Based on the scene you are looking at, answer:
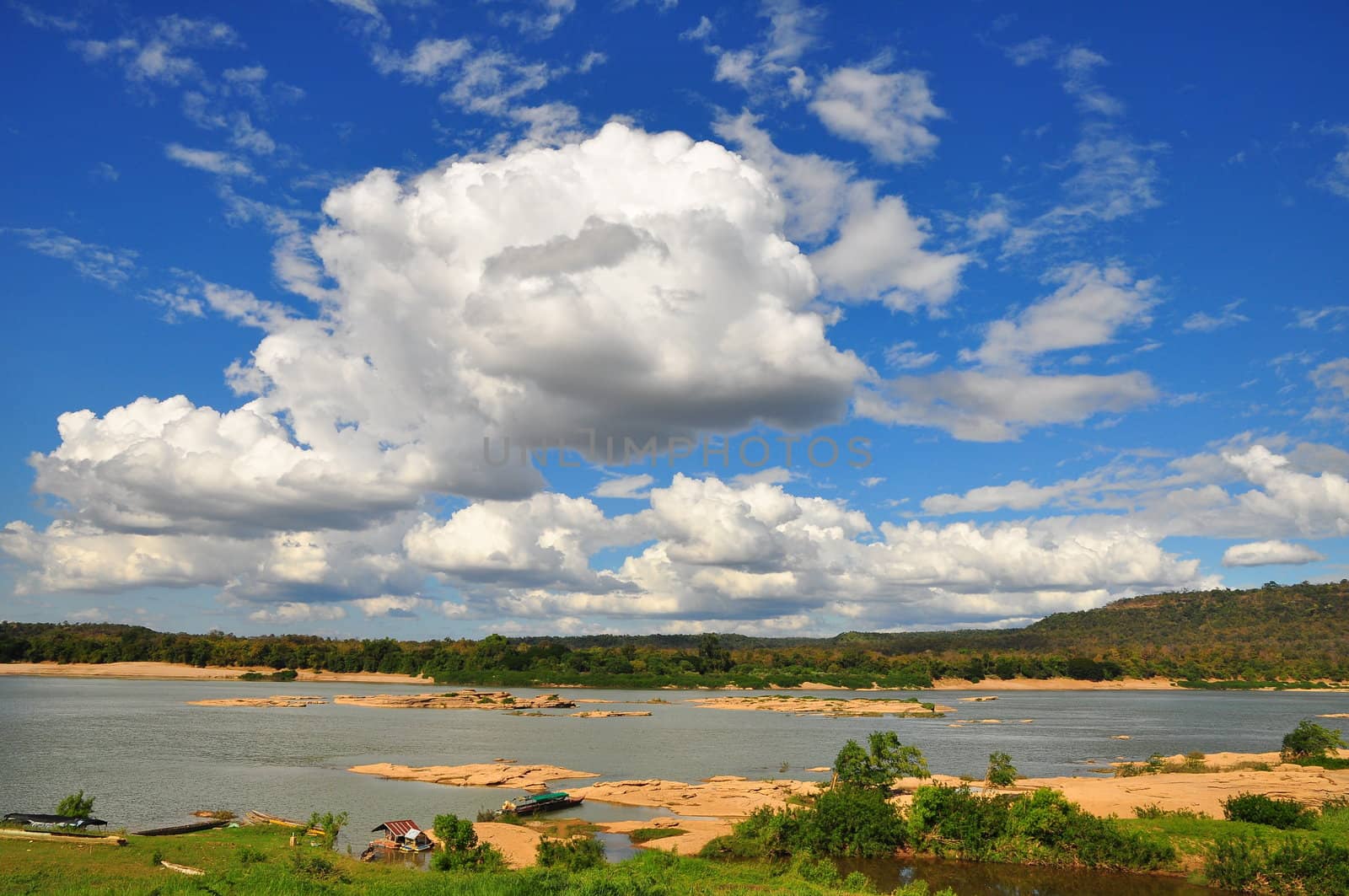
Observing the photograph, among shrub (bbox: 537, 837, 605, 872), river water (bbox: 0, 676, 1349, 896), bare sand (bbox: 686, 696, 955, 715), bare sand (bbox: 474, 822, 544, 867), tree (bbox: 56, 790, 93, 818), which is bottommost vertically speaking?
bare sand (bbox: 686, 696, 955, 715)

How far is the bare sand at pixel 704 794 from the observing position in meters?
47.7

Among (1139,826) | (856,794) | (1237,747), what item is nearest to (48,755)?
(856,794)

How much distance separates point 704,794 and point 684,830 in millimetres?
10072

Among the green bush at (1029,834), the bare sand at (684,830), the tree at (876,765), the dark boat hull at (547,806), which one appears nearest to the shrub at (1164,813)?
the green bush at (1029,834)

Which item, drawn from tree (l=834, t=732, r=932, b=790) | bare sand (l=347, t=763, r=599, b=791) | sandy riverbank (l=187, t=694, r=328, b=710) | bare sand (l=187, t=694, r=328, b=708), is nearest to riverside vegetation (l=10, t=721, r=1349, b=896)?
tree (l=834, t=732, r=932, b=790)

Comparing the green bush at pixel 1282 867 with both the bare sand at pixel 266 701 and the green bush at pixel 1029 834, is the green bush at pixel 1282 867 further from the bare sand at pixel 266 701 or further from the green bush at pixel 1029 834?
the bare sand at pixel 266 701

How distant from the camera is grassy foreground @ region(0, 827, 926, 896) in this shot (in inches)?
867

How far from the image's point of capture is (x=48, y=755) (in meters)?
66.1

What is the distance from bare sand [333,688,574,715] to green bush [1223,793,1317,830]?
106m

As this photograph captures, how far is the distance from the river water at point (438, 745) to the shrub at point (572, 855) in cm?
1078

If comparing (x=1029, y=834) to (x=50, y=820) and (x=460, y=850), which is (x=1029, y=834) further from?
(x=50, y=820)

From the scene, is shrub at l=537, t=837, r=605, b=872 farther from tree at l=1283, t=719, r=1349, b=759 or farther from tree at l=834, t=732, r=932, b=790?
tree at l=1283, t=719, r=1349, b=759

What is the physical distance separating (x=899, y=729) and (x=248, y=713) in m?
84.3

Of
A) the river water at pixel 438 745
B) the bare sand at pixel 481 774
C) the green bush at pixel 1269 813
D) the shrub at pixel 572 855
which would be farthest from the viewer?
the bare sand at pixel 481 774
